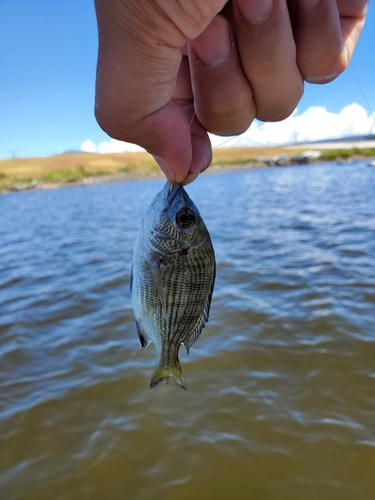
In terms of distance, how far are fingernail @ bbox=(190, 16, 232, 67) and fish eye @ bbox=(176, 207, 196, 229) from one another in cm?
72

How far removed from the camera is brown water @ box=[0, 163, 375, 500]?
303 centimetres

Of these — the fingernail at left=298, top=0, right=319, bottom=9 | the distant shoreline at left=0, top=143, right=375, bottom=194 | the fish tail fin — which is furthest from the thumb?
the distant shoreline at left=0, top=143, right=375, bottom=194

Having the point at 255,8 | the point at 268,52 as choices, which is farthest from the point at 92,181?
the point at 255,8

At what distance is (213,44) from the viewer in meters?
1.63

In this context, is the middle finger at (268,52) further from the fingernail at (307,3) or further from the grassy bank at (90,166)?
the grassy bank at (90,166)

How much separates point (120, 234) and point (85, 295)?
19.1 ft

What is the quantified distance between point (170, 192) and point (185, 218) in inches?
6.9

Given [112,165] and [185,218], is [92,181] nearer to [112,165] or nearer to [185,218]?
[112,165]

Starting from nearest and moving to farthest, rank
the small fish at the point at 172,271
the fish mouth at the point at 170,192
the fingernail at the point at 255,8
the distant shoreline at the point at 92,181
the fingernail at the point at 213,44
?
the fingernail at the point at 255,8 → the fingernail at the point at 213,44 → the fish mouth at the point at 170,192 → the small fish at the point at 172,271 → the distant shoreline at the point at 92,181

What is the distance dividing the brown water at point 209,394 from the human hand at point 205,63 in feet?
7.99

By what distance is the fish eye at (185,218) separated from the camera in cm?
209

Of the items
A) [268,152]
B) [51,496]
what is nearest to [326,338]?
[51,496]

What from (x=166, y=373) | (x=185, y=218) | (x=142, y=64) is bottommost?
(x=166, y=373)

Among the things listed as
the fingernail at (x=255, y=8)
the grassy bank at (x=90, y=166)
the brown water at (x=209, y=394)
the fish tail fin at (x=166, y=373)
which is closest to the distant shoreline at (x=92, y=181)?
the grassy bank at (x=90, y=166)
